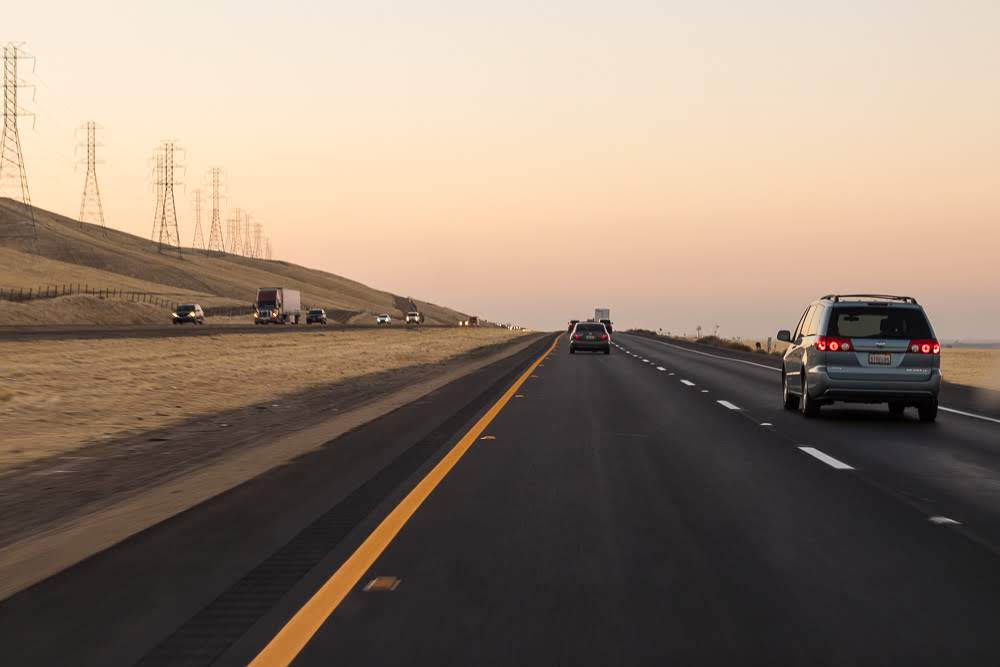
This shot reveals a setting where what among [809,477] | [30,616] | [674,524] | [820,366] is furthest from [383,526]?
[820,366]

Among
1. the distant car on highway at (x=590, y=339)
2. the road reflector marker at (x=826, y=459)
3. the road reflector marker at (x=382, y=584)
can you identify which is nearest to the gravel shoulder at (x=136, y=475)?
the road reflector marker at (x=382, y=584)

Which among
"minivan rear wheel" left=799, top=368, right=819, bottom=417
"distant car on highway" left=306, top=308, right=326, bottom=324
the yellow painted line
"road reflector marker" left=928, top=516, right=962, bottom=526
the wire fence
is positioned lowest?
the yellow painted line

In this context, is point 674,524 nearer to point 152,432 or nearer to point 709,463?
point 709,463

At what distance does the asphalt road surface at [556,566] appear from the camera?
484cm

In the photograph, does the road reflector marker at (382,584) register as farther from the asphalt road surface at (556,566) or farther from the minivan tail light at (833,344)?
the minivan tail light at (833,344)

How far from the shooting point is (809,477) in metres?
10.2

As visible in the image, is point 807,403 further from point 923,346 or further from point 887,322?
point 923,346

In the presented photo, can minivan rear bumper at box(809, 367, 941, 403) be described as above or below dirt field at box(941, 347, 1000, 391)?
above

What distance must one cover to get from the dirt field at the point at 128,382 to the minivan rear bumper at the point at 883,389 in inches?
390

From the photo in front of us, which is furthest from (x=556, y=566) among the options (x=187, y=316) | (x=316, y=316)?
(x=316, y=316)

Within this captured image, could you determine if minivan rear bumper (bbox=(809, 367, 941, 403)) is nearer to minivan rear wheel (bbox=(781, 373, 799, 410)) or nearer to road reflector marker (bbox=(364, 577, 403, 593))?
minivan rear wheel (bbox=(781, 373, 799, 410))

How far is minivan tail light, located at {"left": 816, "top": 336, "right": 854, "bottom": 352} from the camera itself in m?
15.8

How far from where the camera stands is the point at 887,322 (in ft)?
52.6

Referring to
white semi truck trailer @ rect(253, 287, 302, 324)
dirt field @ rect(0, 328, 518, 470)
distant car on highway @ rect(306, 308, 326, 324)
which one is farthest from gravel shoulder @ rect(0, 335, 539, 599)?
distant car on highway @ rect(306, 308, 326, 324)
